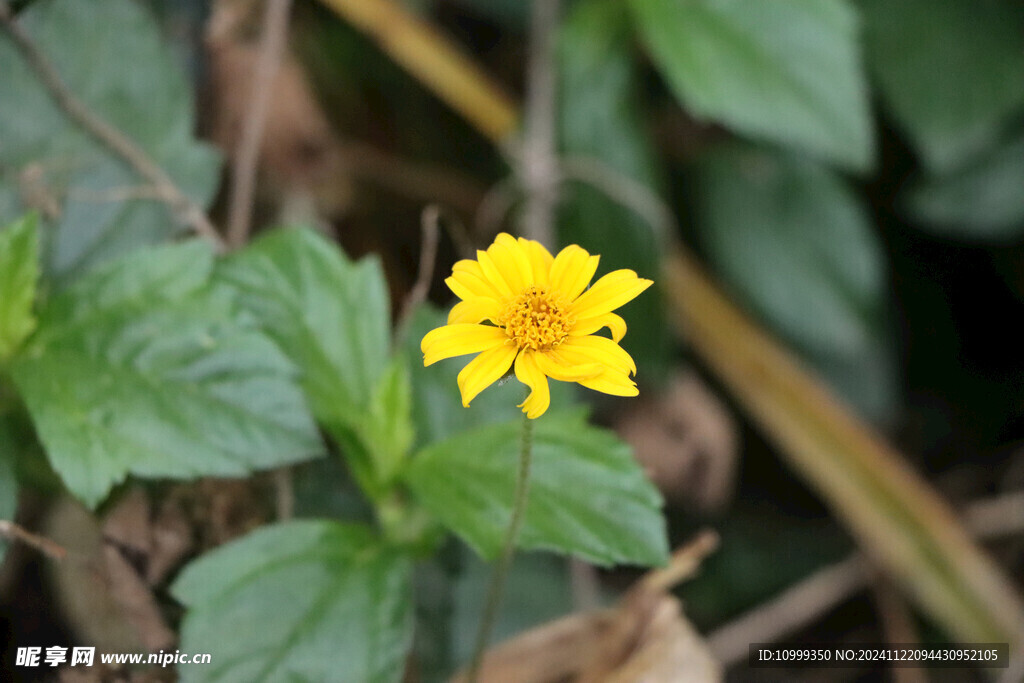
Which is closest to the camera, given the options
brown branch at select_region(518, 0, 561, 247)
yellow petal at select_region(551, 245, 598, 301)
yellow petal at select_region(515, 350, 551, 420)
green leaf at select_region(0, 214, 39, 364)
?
yellow petal at select_region(515, 350, 551, 420)

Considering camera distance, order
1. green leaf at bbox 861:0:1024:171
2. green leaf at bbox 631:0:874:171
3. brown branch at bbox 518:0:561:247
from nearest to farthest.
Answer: green leaf at bbox 631:0:874:171
brown branch at bbox 518:0:561:247
green leaf at bbox 861:0:1024:171

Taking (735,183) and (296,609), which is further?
(735,183)

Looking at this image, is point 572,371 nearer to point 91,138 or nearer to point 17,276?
point 17,276

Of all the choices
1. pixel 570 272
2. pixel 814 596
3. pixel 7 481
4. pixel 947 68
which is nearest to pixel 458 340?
pixel 570 272

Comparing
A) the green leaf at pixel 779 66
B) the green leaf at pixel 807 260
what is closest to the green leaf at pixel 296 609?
the green leaf at pixel 779 66

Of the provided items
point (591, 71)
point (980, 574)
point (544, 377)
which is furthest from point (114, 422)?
point (980, 574)

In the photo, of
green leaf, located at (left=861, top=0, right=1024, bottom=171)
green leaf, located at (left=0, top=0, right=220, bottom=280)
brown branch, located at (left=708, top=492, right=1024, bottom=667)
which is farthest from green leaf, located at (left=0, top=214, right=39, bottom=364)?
green leaf, located at (left=861, top=0, right=1024, bottom=171)

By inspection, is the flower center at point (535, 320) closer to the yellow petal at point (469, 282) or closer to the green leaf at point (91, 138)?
the yellow petal at point (469, 282)

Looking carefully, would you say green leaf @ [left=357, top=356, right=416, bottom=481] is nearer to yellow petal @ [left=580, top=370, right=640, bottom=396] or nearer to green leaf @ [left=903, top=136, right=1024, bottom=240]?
yellow petal @ [left=580, top=370, right=640, bottom=396]
